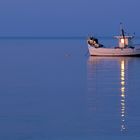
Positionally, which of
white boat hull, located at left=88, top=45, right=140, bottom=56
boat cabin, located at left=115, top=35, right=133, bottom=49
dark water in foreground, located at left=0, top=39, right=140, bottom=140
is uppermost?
boat cabin, located at left=115, top=35, right=133, bottom=49

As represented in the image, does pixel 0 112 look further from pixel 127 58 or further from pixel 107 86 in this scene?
pixel 127 58

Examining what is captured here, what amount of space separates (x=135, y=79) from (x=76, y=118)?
51.0 ft

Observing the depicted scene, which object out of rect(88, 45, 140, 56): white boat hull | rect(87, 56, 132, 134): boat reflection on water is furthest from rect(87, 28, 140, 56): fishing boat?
rect(87, 56, 132, 134): boat reflection on water

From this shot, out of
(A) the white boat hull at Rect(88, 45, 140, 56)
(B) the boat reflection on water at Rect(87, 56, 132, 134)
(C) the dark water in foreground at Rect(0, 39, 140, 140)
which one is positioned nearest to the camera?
(C) the dark water in foreground at Rect(0, 39, 140, 140)

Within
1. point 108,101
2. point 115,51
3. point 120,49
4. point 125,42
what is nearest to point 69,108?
point 108,101

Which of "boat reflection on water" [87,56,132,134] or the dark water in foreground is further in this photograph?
"boat reflection on water" [87,56,132,134]

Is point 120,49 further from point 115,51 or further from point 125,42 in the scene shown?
point 125,42

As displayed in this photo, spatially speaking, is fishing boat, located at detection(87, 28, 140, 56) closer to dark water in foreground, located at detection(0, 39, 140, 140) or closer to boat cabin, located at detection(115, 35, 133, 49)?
boat cabin, located at detection(115, 35, 133, 49)

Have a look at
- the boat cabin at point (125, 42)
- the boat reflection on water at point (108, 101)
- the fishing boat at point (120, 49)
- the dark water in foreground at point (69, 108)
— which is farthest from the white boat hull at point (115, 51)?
the dark water in foreground at point (69, 108)

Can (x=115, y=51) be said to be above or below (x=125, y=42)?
below

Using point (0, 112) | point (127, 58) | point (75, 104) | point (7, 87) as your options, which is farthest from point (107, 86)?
point (127, 58)

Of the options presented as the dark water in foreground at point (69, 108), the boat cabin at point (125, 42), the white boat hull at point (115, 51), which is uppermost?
the boat cabin at point (125, 42)

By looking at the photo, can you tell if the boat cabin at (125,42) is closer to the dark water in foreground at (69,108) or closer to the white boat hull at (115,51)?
the white boat hull at (115,51)

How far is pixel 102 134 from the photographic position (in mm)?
16766
